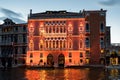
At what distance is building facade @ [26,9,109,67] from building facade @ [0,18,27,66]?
3.66 meters

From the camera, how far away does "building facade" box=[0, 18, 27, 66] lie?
82.6 meters

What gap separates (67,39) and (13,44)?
1631 centimetres

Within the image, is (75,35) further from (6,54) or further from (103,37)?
(6,54)

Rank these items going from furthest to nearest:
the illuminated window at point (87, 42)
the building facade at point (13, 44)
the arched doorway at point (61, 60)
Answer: the building facade at point (13, 44) < the illuminated window at point (87, 42) < the arched doorway at point (61, 60)

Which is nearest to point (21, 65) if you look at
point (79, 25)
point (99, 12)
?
point (79, 25)

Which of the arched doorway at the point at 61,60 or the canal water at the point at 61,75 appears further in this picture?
the arched doorway at the point at 61,60

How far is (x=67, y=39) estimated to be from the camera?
7875 centimetres

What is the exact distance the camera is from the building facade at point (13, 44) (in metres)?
82.6

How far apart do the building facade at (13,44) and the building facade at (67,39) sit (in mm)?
3663

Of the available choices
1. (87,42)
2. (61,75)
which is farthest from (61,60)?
(61,75)

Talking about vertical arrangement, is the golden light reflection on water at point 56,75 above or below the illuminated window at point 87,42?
Answer: below

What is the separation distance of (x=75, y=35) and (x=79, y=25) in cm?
299

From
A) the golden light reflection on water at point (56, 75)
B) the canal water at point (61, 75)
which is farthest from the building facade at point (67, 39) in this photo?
the golden light reflection on water at point (56, 75)

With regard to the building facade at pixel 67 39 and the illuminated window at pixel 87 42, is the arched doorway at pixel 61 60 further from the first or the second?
the illuminated window at pixel 87 42
